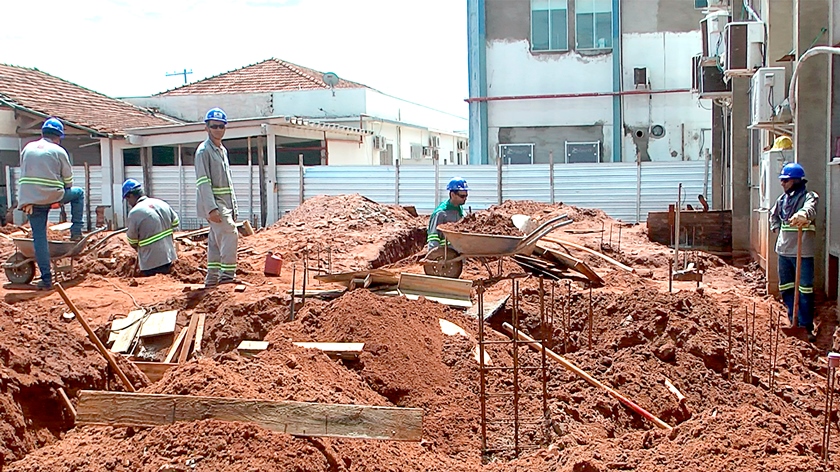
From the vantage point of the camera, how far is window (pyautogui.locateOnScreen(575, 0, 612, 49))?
23719 millimetres

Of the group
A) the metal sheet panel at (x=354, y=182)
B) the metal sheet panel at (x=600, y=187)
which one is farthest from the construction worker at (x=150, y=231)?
the metal sheet panel at (x=600, y=187)

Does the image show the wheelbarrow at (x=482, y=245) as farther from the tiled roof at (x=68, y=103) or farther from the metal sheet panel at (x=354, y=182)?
the tiled roof at (x=68, y=103)

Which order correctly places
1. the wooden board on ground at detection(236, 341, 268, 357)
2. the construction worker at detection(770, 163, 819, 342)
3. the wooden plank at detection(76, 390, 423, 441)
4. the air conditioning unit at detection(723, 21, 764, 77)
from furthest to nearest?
the air conditioning unit at detection(723, 21, 764, 77) < the construction worker at detection(770, 163, 819, 342) < the wooden board on ground at detection(236, 341, 268, 357) < the wooden plank at detection(76, 390, 423, 441)

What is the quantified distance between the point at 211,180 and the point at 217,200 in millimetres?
241

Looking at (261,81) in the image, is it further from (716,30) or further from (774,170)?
(774,170)

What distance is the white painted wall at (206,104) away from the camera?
28656 millimetres

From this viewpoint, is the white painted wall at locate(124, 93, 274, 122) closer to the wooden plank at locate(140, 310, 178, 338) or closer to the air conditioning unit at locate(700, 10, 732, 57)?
the air conditioning unit at locate(700, 10, 732, 57)

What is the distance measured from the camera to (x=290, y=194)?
21.2m

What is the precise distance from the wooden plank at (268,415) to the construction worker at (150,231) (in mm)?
6027

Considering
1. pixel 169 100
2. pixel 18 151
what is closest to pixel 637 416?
pixel 18 151

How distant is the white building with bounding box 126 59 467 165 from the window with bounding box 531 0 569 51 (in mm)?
6395

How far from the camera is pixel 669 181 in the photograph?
63.9 feet

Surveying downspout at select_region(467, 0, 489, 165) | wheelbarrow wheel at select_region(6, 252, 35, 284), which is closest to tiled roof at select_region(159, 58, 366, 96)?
downspout at select_region(467, 0, 489, 165)

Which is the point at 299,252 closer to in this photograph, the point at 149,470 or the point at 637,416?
the point at 637,416
